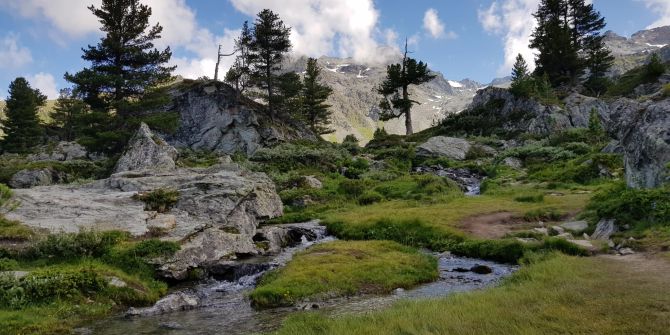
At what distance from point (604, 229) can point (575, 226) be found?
2036mm

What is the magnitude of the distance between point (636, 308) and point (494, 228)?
1653cm

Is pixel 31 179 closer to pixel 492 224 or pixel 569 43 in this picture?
pixel 492 224

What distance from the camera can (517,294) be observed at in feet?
42.5

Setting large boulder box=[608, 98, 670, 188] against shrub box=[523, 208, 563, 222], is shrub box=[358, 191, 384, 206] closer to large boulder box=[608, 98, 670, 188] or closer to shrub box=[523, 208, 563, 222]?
shrub box=[523, 208, 563, 222]

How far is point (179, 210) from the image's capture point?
28188 mm

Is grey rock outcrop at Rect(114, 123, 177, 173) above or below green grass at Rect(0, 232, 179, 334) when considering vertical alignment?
above

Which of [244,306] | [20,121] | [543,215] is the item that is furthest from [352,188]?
[20,121]

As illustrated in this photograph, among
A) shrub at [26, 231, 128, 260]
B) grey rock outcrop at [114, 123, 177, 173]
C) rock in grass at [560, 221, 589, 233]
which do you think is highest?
grey rock outcrop at [114, 123, 177, 173]

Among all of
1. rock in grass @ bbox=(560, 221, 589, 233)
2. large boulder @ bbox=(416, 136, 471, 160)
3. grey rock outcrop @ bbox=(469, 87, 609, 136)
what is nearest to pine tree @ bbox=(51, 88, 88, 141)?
large boulder @ bbox=(416, 136, 471, 160)

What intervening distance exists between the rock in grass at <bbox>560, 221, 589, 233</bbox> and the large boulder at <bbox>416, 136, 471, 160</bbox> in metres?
38.4

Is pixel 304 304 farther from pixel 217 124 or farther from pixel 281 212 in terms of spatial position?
pixel 217 124

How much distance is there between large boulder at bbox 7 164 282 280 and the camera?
23203 millimetres

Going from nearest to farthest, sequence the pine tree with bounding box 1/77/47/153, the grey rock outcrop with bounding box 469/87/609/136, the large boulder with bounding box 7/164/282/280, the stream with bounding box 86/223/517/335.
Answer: the stream with bounding box 86/223/517/335, the large boulder with bounding box 7/164/282/280, the grey rock outcrop with bounding box 469/87/609/136, the pine tree with bounding box 1/77/47/153

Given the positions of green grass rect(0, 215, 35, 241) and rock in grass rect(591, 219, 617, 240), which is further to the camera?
rock in grass rect(591, 219, 617, 240)
